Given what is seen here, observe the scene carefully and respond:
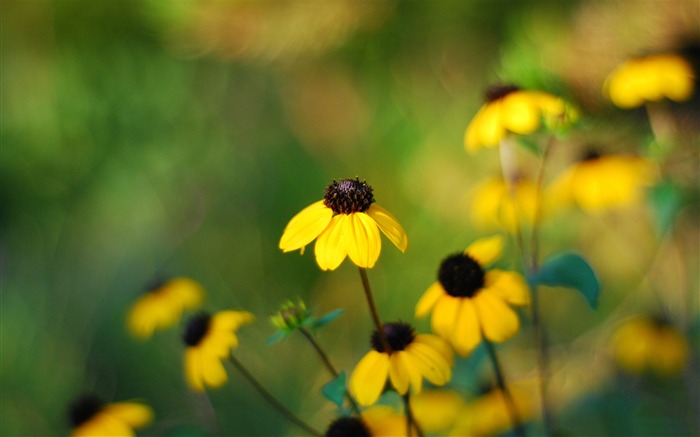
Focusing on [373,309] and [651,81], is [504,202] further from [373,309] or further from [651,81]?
[373,309]

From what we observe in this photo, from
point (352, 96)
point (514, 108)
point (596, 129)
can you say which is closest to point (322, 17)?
point (352, 96)

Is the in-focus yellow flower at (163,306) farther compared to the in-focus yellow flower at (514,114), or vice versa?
the in-focus yellow flower at (163,306)

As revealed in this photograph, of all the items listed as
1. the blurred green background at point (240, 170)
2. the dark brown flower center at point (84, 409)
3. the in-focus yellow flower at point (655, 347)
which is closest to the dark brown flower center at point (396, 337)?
the dark brown flower center at point (84, 409)

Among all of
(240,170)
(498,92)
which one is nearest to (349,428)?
(498,92)

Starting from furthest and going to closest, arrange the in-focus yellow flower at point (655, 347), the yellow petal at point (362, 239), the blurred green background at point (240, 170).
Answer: the blurred green background at point (240, 170)
the in-focus yellow flower at point (655, 347)
the yellow petal at point (362, 239)

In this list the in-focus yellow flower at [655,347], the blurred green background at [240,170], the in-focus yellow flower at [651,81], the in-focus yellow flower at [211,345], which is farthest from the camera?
the blurred green background at [240,170]

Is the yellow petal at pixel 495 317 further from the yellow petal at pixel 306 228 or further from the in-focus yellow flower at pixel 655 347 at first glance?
the in-focus yellow flower at pixel 655 347

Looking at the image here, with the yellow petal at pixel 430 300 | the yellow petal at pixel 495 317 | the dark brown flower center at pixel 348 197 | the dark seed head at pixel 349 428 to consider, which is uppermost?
the dark brown flower center at pixel 348 197
